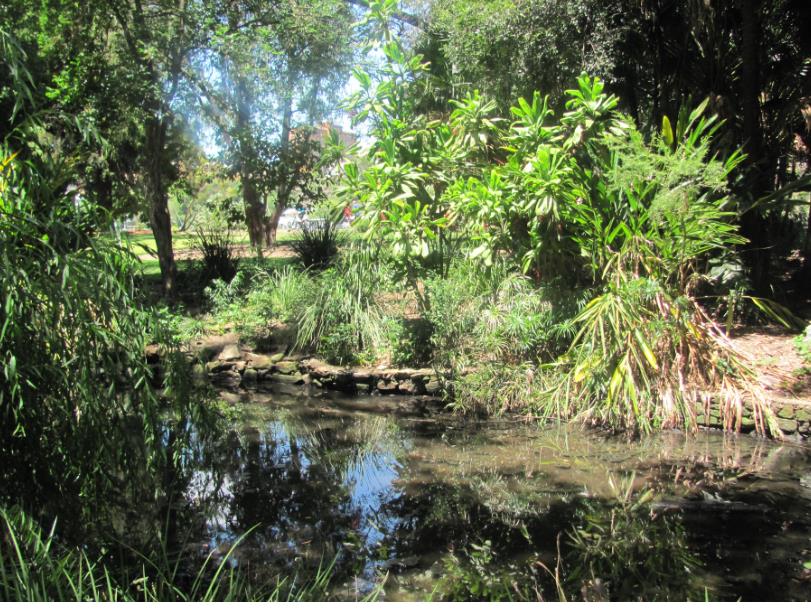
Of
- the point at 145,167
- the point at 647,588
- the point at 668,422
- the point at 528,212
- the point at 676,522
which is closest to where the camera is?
the point at 647,588

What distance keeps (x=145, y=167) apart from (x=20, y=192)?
7.94 metres

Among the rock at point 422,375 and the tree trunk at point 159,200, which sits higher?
the tree trunk at point 159,200

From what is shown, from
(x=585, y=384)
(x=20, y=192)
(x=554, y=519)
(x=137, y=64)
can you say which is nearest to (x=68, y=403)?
(x=20, y=192)

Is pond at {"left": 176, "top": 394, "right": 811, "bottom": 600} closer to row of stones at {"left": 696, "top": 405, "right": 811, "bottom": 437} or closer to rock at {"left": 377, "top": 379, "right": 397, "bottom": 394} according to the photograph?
row of stones at {"left": 696, "top": 405, "right": 811, "bottom": 437}

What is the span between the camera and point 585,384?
630 centimetres

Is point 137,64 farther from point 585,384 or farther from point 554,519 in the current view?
point 554,519

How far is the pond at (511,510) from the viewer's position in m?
3.70

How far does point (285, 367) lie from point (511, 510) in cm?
452

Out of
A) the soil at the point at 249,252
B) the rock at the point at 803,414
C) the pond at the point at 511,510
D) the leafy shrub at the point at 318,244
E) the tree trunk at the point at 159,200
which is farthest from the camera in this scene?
the soil at the point at 249,252

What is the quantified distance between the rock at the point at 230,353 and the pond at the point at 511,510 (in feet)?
7.34

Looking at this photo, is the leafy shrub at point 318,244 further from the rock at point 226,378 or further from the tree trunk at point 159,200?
the rock at point 226,378

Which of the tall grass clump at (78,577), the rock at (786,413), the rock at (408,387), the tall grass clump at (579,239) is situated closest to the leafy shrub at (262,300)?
the tall grass clump at (579,239)

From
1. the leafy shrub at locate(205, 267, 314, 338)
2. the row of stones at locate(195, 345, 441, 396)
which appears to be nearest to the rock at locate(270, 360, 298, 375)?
the row of stones at locate(195, 345, 441, 396)

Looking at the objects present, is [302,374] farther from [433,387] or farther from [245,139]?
[245,139]
